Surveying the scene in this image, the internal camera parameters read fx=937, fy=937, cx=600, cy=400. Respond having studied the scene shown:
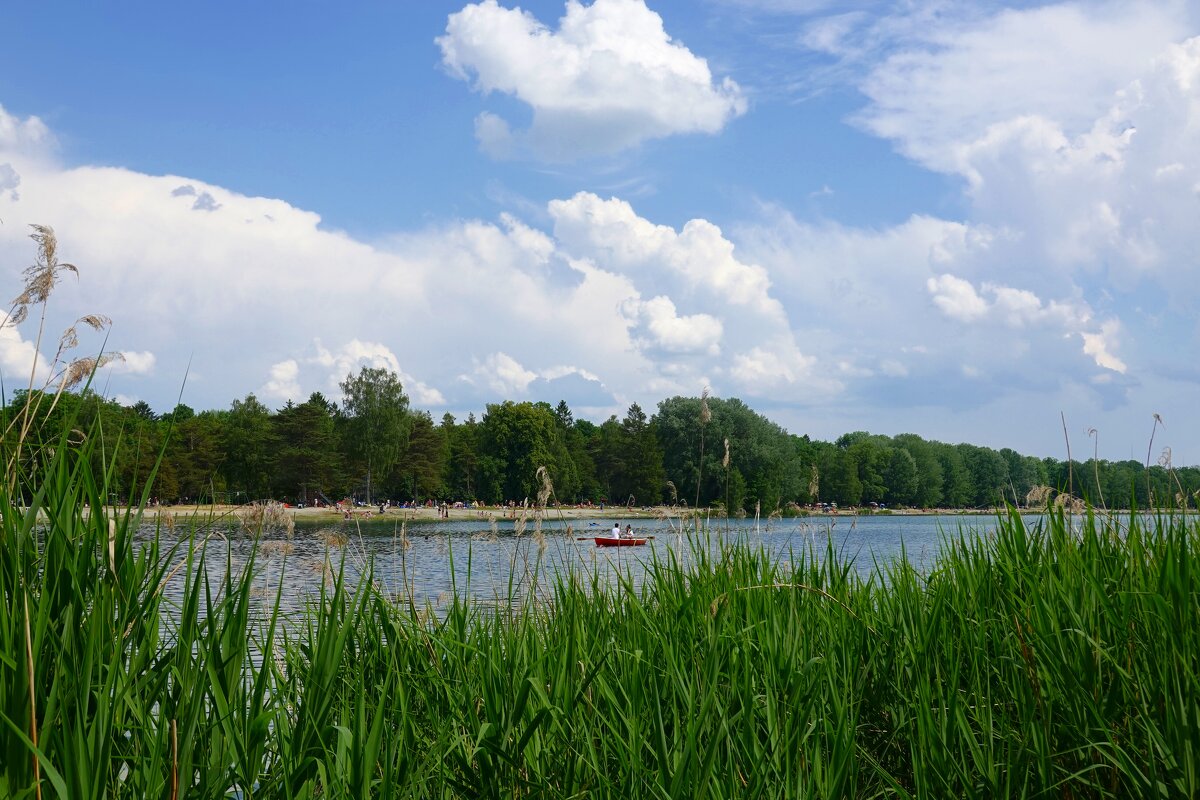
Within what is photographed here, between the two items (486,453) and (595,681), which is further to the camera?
(486,453)

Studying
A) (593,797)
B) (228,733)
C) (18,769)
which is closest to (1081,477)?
(593,797)

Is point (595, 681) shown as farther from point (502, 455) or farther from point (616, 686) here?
point (502, 455)

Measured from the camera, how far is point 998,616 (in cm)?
473

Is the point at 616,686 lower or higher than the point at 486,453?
lower

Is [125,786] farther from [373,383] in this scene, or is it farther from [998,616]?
[373,383]

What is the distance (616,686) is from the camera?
400 centimetres

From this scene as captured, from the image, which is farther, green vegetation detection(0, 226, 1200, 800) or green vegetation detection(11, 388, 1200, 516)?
green vegetation detection(11, 388, 1200, 516)

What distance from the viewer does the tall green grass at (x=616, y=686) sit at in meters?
2.58

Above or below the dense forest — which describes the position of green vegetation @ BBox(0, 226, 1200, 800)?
below

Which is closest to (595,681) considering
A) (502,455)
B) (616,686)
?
(616,686)

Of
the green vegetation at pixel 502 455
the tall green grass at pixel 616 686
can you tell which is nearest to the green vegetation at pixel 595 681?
the tall green grass at pixel 616 686

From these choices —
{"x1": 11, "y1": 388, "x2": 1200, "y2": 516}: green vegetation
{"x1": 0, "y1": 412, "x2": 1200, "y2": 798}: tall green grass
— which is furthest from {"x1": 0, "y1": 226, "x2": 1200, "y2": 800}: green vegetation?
{"x1": 11, "y1": 388, "x2": 1200, "y2": 516}: green vegetation

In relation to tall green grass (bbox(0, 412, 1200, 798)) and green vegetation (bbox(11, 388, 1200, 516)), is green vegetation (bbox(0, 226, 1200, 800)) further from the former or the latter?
green vegetation (bbox(11, 388, 1200, 516))

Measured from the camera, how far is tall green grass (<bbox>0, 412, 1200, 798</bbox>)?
8.48ft
